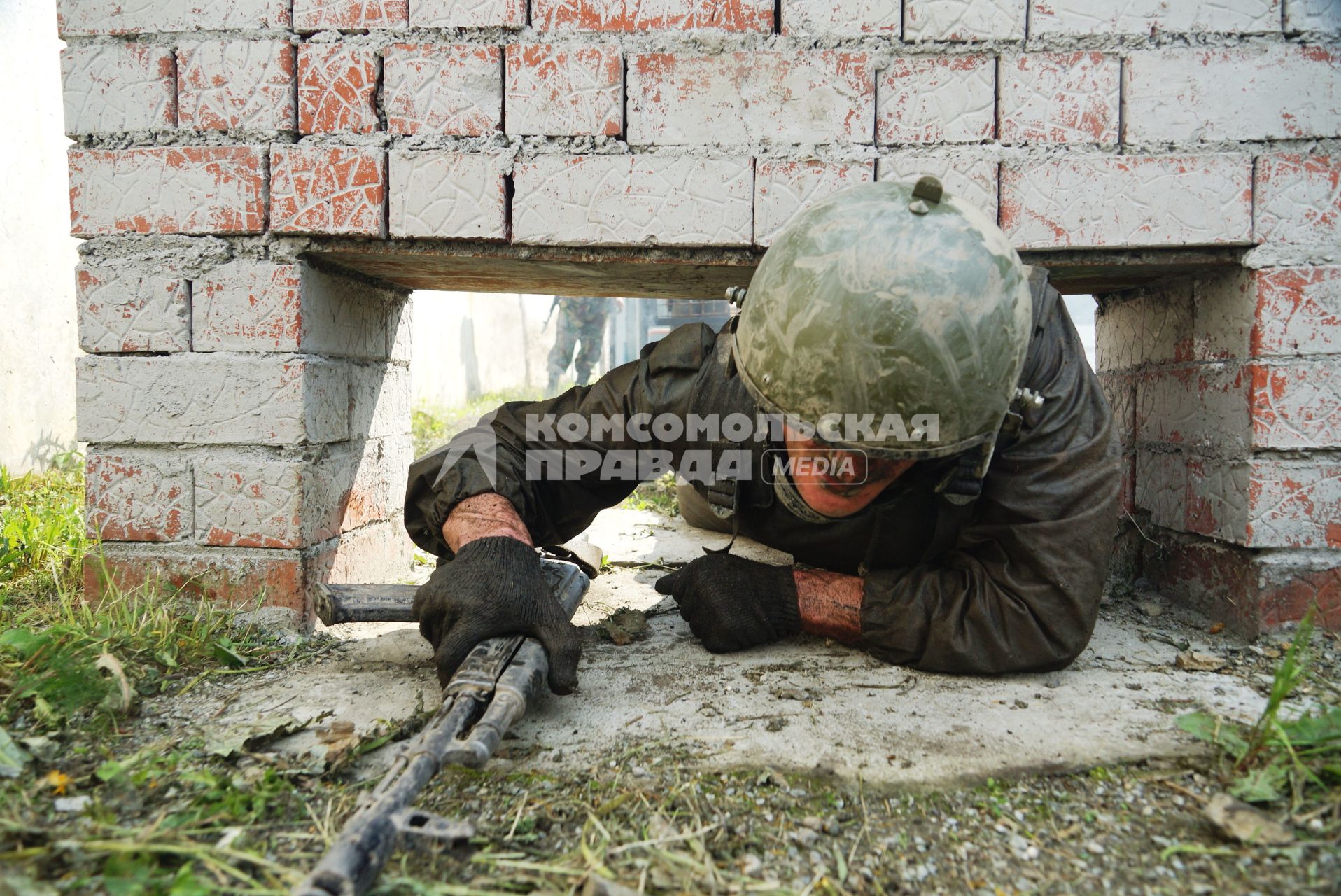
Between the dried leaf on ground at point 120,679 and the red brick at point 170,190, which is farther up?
the red brick at point 170,190

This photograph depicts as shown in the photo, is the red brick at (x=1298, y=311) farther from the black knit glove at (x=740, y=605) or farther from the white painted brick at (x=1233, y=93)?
the black knit glove at (x=740, y=605)

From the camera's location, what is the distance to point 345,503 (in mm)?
2340

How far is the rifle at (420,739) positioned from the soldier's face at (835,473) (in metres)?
0.67

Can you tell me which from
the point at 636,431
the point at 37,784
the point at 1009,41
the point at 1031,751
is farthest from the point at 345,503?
the point at 1009,41

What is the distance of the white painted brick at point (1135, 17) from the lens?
6.51ft

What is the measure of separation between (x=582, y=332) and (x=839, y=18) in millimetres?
8177

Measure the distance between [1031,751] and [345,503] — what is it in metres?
1.84

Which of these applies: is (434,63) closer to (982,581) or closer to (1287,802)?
(982,581)

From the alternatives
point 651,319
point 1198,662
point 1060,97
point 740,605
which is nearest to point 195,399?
point 740,605

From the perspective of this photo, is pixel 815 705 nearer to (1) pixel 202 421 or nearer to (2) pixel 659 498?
(1) pixel 202 421

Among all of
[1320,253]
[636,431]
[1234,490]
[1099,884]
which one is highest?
[1320,253]

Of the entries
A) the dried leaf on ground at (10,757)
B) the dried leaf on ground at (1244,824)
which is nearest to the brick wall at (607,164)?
the dried leaf on ground at (10,757)

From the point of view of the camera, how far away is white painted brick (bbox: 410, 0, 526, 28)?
203cm

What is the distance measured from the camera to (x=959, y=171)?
2037mm
